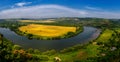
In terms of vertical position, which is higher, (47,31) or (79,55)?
(47,31)

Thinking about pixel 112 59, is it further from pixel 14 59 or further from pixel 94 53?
pixel 14 59

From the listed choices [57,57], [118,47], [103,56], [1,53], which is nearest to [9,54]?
[1,53]

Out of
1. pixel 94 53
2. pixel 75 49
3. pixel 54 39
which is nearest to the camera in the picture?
pixel 94 53

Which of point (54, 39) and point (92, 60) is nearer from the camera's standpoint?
point (92, 60)

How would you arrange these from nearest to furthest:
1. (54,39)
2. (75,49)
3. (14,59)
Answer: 1. (14,59)
2. (75,49)
3. (54,39)

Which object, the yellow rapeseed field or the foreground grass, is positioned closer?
the foreground grass

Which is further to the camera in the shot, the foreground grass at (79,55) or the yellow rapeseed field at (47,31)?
the yellow rapeseed field at (47,31)

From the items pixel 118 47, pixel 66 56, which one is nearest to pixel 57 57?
pixel 66 56

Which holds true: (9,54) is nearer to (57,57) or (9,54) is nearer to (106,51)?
(57,57)

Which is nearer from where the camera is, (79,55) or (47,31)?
(79,55)
